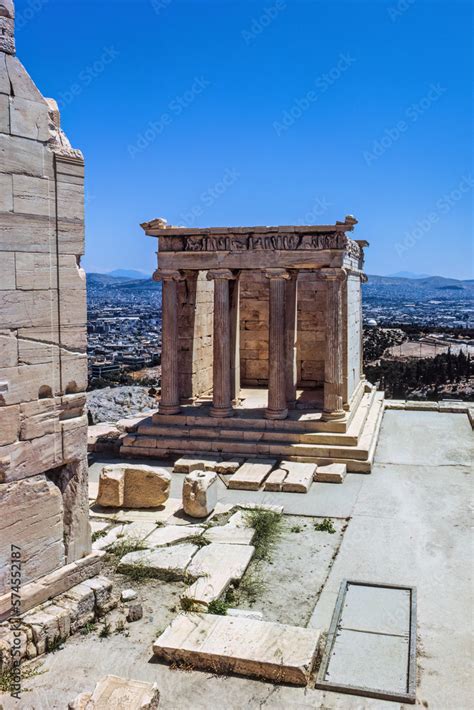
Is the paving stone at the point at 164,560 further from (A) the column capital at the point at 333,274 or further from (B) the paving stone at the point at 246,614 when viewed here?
(A) the column capital at the point at 333,274

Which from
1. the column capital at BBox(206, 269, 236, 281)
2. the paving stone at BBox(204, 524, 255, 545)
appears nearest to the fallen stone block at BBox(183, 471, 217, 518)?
the paving stone at BBox(204, 524, 255, 545)

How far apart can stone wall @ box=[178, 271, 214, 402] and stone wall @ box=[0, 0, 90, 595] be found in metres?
9.89

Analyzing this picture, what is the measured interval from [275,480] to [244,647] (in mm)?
6595

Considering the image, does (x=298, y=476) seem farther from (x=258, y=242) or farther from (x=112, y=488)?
(x=258, y=242)

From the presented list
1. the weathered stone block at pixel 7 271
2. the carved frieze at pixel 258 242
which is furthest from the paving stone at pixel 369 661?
the carved frieze at pixel 258 242

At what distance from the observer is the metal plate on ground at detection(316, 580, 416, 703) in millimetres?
6973

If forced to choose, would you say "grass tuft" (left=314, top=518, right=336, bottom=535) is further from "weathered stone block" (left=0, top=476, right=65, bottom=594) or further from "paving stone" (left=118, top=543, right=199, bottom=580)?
"weathered stone block" (left=0, top=476, right=65, bottom=594)

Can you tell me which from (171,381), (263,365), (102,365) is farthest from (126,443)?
(102,365)

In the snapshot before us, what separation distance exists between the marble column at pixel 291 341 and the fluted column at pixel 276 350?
1.49 metres

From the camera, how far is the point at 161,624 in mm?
8250

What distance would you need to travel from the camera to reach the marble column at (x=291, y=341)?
17906 mm

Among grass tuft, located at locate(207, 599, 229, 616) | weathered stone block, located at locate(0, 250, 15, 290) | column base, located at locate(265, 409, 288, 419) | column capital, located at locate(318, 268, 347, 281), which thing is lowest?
grass tuft, located at locate(207, 599, 229, 616)

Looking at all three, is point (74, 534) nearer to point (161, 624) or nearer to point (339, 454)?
point (161, 624)

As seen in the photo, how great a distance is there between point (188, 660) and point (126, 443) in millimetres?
9745
